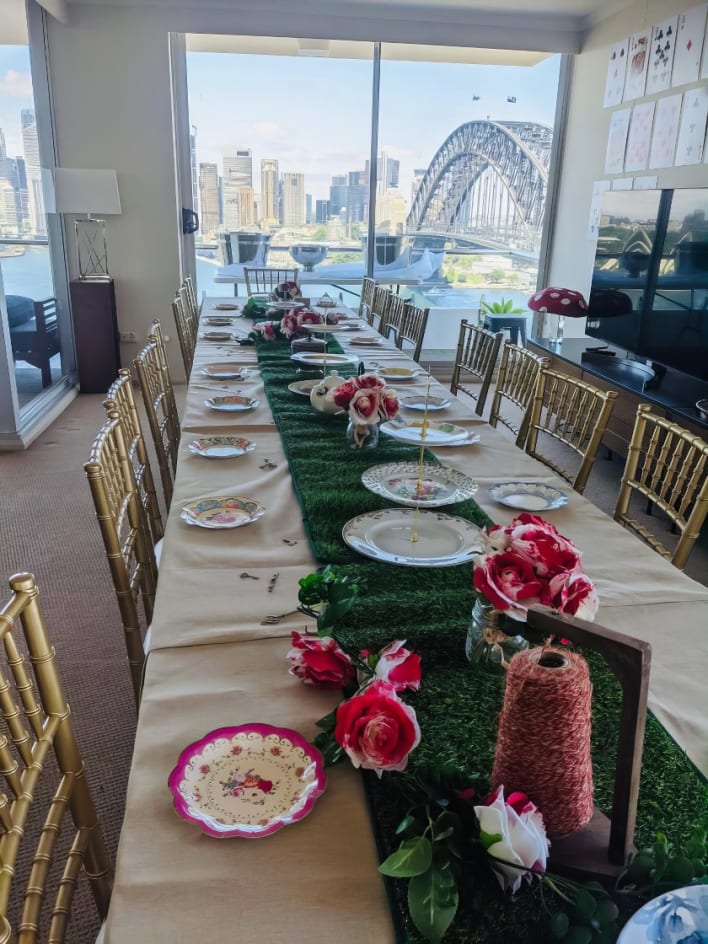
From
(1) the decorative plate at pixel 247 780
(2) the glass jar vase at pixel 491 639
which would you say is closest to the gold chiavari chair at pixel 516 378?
(2) the glass jar vase at pixel 491 639

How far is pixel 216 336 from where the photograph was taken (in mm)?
3498

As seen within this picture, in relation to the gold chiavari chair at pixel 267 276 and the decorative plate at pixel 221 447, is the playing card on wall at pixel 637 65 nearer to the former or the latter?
the gold chiavari chair at pixel 267 276

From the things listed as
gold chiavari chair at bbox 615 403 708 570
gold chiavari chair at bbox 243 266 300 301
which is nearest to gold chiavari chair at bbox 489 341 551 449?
gold chiavari chair at bbox 615 403 708 570

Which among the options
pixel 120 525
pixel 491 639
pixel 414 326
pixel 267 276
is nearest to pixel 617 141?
pixel 414 326

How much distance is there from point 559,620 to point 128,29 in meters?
5.46

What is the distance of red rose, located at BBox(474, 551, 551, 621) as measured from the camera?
853mm

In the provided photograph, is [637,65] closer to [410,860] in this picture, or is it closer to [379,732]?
[379,732]

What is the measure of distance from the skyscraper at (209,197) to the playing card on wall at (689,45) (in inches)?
128

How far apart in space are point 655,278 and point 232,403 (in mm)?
2470

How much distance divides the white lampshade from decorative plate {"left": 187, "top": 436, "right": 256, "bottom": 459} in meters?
3.52

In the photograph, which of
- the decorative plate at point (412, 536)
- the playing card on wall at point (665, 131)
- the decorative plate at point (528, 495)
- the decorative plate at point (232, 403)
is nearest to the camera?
the decorative plate at point (412, 536)

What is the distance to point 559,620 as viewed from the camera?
0.66 m

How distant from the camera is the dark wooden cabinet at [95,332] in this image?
16.5 feet

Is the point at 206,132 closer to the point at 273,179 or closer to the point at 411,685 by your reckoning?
the point at 273,179
